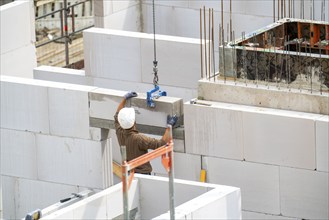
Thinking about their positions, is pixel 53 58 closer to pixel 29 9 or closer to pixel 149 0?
pixel 149 0

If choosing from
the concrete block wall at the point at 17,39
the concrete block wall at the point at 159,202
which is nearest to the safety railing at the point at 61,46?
the concrete block wall at the point at 17,39

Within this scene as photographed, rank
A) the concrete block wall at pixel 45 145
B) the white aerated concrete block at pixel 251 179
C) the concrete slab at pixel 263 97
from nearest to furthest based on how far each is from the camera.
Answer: the concrete slab at pixel 263 97, the white aerated concrete block at pixel 251 179, the concrete block wall at pixel 45 145

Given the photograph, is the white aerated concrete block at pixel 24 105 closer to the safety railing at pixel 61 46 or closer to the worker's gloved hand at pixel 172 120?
the worker's gloved hand at pixel 172 120

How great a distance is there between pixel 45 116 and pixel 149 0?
7.61 m

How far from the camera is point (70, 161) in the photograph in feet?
59.5

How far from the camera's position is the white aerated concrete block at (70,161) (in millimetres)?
17969

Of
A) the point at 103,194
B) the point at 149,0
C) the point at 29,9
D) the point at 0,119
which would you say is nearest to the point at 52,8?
the point at 149,0

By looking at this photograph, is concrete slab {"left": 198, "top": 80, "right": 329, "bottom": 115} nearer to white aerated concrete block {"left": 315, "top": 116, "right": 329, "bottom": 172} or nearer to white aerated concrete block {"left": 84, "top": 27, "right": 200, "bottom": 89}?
white aerated concrete block {"left": 315, "top": 116, "right": 329, "bottom": 172}

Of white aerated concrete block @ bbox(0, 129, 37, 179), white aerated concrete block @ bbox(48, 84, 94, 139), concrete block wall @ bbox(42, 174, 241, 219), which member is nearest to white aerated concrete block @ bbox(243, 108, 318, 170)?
concrete block wall @ bbox(42, 174, 241, 219)

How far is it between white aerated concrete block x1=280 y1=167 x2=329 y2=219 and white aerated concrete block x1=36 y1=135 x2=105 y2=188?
108 inches

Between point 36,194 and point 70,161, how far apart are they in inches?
33.4

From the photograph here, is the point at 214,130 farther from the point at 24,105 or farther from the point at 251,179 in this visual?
the point at 24,105

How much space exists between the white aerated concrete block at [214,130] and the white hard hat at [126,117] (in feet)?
2.40

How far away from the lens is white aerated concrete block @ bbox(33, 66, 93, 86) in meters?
21.0
